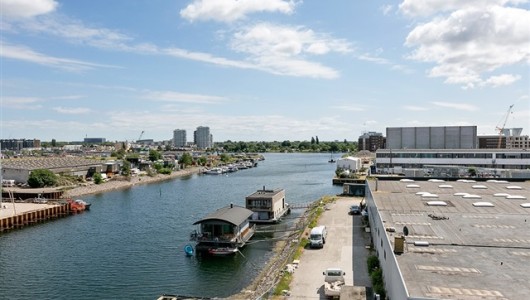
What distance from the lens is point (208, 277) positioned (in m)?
24.4

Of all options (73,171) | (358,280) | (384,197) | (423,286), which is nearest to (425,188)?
(384,197)

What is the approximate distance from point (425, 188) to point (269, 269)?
54.4ft

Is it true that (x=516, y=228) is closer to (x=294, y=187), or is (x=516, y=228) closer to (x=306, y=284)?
(x=306, y=284)

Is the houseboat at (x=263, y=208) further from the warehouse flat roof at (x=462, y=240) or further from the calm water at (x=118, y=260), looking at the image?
the warehouse flat roof at (x=462, y=240)

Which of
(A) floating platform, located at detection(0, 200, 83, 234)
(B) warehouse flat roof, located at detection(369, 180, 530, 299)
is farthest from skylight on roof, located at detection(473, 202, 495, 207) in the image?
(A) floating platform, located at detection(0, 200, 83, 234)

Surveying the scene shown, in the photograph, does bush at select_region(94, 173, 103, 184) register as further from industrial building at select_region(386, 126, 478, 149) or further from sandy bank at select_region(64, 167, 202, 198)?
industrial building at select_region(386, 126, 478, 149)

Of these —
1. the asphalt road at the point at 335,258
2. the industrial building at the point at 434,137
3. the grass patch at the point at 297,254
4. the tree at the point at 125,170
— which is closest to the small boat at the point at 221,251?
the grass patch at the point at 297,254

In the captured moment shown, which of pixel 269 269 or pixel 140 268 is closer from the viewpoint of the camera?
pixel 269 269

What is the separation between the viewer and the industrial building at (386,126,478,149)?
6988cm

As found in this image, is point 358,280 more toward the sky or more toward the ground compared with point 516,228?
more toward the ground

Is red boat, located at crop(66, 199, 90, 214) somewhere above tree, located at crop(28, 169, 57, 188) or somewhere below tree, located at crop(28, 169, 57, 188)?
below

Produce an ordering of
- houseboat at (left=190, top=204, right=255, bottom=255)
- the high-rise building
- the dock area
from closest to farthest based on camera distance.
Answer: houseboat at (left=190, top=204, right=255, bottom=255), the dock area, the high-rise building

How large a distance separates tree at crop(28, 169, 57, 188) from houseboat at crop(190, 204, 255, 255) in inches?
1686

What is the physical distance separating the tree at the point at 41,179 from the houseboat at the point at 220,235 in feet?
140
